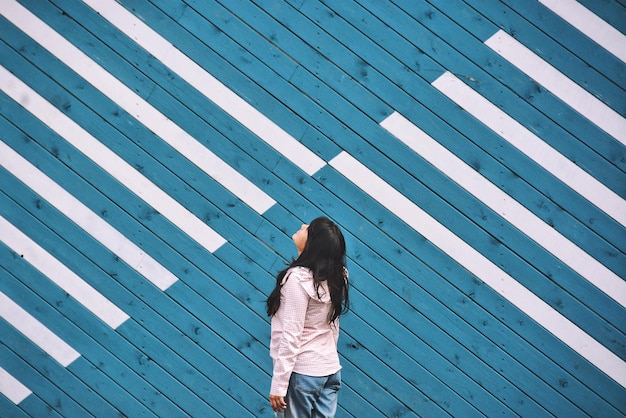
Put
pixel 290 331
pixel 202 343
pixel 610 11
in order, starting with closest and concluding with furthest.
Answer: pixel 290 331 < pixel 610 11 < pixel 202 343

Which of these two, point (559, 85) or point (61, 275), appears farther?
point (61, 275)

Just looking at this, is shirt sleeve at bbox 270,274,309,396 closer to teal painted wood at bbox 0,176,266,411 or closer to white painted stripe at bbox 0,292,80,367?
teal painted wood at bbox 0,176,266,411

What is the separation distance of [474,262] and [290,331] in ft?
4.21

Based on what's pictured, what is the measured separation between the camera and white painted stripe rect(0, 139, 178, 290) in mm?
3758

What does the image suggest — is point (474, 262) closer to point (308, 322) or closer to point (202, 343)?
point (308, 322)

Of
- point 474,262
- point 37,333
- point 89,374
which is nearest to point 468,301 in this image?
point 474,262

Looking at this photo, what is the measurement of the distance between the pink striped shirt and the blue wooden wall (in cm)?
72

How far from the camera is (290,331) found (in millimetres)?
2889

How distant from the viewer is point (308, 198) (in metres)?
3.70

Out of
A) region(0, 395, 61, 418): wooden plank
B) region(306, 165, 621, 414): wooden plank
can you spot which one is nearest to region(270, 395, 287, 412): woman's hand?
region(306, 165, 621, 414): wooden plank

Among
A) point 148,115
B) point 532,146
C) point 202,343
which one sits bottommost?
point 202,343

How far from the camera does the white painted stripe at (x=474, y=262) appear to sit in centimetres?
368

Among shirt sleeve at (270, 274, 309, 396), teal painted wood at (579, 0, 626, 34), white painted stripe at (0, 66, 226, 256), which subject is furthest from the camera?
white painted stripe at (0, 66, 226, 256)

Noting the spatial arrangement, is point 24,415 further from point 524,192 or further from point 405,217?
point 524,192
